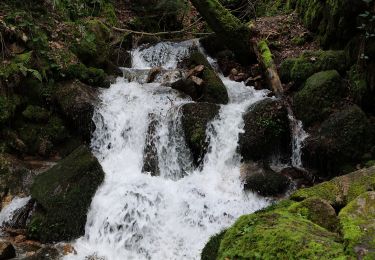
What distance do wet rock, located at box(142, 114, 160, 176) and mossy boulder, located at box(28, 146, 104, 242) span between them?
1.45m

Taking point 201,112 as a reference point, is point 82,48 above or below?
above

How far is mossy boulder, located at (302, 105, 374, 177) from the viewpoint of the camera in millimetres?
8523

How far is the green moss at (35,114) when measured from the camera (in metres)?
9.51

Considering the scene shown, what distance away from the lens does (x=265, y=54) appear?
11625 mm

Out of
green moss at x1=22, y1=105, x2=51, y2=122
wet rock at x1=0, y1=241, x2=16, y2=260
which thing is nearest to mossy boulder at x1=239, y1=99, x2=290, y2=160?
green moss at x1=22, y1=105, x2=51, y2=122

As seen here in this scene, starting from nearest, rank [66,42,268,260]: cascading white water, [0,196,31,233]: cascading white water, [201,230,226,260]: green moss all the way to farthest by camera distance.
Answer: [201,230,226,260]: green moss, [66,42,268,260]: cascading white water, [0,196,31,233]: cascading white water

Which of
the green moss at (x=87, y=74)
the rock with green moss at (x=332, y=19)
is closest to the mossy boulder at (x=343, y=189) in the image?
the rock with green moss at (x=332, y=19)

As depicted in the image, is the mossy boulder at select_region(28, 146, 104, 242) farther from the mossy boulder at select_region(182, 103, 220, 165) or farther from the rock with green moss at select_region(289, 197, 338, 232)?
the rock with green moss at select_region(289, 197, 338, 232)

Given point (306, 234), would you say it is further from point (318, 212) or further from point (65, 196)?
point (65, 196)

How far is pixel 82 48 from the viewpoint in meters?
11.9

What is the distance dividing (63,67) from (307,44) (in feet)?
26.5

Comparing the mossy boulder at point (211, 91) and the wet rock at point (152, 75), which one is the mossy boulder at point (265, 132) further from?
the wet rock at point (152, 75)

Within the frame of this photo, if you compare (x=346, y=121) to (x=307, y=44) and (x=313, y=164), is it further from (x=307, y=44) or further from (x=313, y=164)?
(x=307, y=44)

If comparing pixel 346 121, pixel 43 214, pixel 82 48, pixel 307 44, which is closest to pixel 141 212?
pixel 43 214
